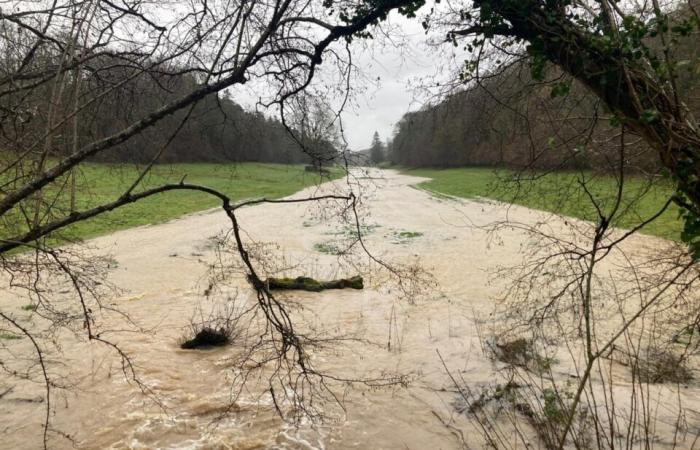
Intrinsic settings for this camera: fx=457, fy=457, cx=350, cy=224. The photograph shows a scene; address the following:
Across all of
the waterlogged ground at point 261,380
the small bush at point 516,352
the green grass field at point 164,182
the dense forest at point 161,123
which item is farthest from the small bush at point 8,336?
the small bush at point 516,352

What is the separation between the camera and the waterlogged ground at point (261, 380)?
5.21m

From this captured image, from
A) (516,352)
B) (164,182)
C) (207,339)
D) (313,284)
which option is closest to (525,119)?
(164,182)

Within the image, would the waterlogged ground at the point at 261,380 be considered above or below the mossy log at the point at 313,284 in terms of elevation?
below

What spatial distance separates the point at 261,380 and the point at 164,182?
10.8 ft

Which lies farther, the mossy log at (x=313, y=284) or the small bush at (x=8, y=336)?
the mossy log at (x=313, y=284)

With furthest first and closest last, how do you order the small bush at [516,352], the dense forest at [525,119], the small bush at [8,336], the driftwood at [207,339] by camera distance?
the small bush at [8,336] → the driftwood at [207,339] → the small bush at [516,352] → the dense forest at [525,119]

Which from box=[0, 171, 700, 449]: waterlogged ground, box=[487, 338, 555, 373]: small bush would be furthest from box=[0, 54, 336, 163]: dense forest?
box=[487, 338, 555, 373]: small bush

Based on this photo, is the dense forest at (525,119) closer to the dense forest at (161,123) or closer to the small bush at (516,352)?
the dense forest at (161,123)

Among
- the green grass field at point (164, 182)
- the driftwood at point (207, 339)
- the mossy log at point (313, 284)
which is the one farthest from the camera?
the mossy log at point (313, 284)

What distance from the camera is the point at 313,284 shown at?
10750mm

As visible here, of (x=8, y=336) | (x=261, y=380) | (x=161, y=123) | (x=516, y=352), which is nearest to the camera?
(x=161, y=123)

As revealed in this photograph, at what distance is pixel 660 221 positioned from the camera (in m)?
16.8

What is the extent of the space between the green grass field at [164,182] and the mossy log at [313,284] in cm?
238

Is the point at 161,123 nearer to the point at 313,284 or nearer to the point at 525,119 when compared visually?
the point at 525,119
